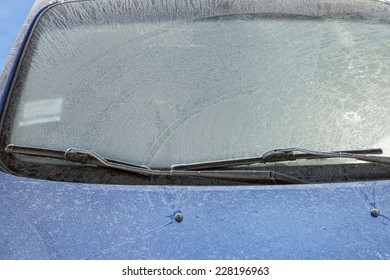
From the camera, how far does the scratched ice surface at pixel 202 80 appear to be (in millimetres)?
2205

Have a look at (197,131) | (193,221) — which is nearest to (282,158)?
(197,131)

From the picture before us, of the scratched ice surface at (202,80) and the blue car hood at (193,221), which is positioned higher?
the scratched ice surface at (202,80)

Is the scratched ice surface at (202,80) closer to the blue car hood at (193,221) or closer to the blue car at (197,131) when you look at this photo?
the blue car at (197,131)

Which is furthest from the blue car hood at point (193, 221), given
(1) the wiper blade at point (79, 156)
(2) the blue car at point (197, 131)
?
(1) the wiper blade at point (79, 156)

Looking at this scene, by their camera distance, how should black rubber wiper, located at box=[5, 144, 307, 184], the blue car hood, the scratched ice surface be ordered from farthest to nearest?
the scratched ice surface < black rubber wiper, located at box=[5, 144, 307, 184] < the blue car hood

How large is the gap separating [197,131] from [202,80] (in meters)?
0.27

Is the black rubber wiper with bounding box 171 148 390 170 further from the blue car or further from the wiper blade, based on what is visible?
the wiper blade

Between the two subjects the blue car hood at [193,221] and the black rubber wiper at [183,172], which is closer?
the blue car hood at [193,221]

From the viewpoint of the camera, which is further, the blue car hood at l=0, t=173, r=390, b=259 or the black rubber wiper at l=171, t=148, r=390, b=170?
the black rubber wiper at l=171, t=148, r=390, b=170

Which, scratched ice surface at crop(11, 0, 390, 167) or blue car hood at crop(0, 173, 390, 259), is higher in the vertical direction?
scratched ice surface at crop(11, 0, 390, 167)

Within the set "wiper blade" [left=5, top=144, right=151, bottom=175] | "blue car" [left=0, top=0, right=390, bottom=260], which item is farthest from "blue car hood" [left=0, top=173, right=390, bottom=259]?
"wiper blade" [left=5, top=144, right=151, bottom=175]

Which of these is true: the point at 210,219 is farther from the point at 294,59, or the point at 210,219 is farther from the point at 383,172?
the point at 294,59

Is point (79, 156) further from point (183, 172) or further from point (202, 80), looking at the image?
point (202, 80)

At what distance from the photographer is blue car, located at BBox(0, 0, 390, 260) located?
1794 millimetres
